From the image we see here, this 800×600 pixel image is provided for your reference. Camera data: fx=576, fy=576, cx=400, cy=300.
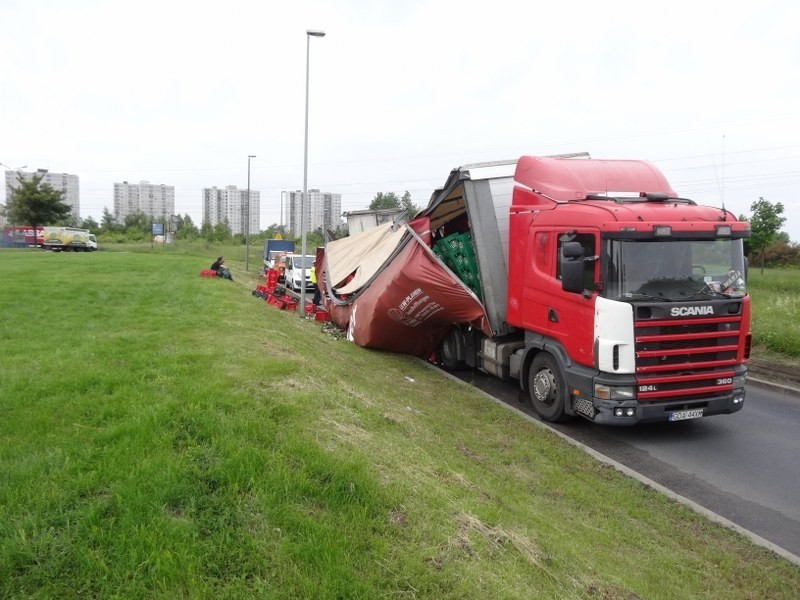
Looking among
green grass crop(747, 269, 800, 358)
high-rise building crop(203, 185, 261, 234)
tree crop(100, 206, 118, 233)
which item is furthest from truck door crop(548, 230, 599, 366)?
high-rise building crop(203, 185, 261, 234)

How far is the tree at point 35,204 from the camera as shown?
139ft

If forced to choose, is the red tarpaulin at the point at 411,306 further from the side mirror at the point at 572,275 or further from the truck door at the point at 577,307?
the side mirror at the point at 572,275

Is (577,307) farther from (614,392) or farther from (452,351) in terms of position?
(452,351)

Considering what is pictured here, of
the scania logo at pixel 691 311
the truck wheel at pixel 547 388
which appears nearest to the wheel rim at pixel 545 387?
the truck wheel at pixel 547 388

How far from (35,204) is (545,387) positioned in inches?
1820

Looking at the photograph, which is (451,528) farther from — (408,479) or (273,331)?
(273,331)

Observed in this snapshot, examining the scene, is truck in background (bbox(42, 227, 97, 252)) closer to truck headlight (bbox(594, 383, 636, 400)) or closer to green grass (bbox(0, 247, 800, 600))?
green grass (bbox(0, 247, 800, 600))

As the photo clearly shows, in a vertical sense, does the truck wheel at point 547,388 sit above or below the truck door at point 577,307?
below

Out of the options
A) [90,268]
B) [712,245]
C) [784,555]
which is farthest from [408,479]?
[90,268]

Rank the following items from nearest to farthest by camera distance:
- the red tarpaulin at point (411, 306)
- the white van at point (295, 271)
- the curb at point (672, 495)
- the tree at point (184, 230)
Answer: the curb at point (672, 495) → the red tarpaulin at point (411, 306) → the white van at point (295, 271) → the tree at point (184, 230)

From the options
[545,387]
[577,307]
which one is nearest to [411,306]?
[545,387]

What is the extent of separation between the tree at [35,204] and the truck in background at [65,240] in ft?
22.1

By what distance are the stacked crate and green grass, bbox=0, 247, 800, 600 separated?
3.21m

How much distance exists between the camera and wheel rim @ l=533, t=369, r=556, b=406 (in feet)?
24.5
